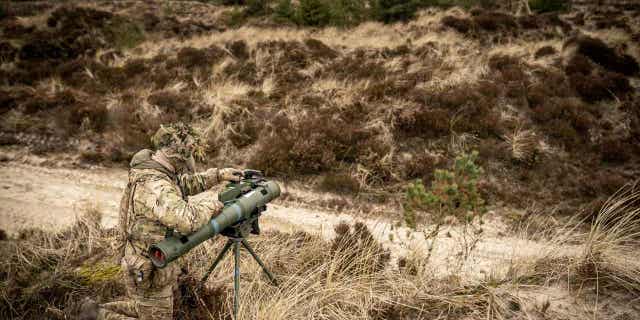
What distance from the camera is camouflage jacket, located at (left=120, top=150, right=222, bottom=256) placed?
2.56m

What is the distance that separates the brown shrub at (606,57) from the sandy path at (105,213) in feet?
22.1

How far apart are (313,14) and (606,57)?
10255mm

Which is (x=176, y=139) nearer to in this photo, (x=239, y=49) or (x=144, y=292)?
(x=144, y=292)

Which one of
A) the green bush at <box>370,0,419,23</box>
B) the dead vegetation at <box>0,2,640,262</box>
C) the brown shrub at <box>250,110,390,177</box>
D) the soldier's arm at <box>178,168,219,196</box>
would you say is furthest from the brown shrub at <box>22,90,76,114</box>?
the green bush at <box>370,0,419,23</box>

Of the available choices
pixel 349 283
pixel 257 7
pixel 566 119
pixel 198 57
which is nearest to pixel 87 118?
pixel 198 57

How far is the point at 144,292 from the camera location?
3.08 meters

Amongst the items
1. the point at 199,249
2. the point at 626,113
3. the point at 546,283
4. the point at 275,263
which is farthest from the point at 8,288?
the point at 626,113

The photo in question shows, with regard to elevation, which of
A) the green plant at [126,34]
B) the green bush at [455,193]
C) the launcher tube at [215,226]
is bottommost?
the green bush at [455,193]

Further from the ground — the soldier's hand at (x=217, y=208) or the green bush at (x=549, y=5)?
the green bush at (x=549, y=5)

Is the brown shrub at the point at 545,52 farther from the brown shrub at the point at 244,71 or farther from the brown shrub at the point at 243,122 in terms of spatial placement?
the brown shrub at the point at 244,71

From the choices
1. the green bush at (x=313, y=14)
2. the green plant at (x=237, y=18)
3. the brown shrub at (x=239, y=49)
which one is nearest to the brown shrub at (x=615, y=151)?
the brown shrub at (x=239, y=49)

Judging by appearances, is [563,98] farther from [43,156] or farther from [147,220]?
[43,156]

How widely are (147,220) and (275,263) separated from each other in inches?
72.8

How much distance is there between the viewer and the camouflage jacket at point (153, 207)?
2.56 m
